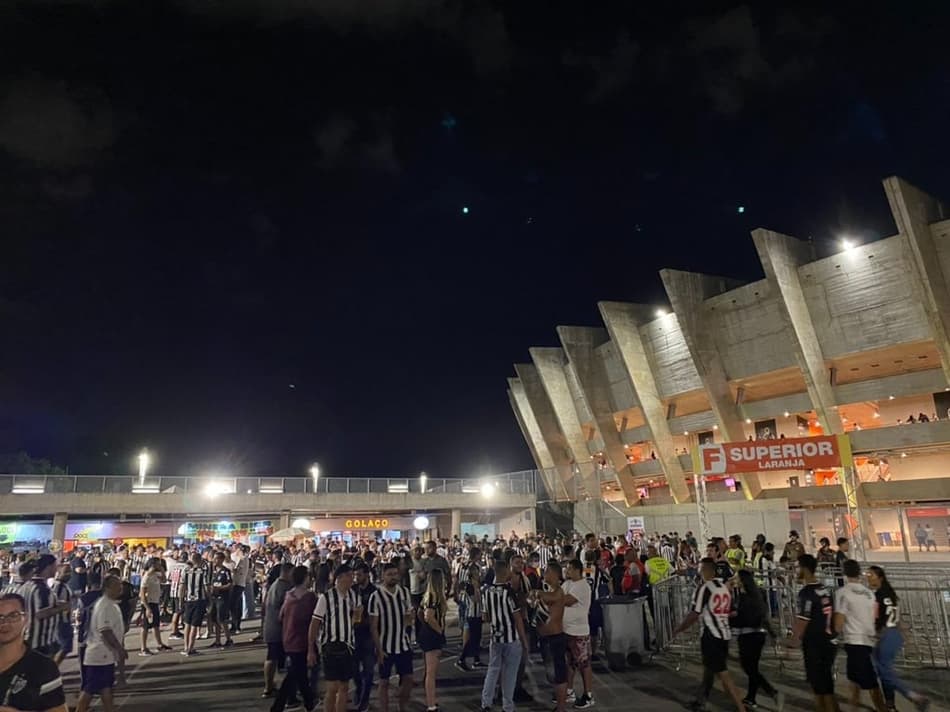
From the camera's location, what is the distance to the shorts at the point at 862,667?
267 inches

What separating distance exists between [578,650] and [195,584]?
9136 mm

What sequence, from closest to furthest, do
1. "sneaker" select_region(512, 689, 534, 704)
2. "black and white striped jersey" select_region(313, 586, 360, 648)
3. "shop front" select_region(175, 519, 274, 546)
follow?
"black and white striped jersey" select_region(313, 586, 360, 648), "sneaker" select_region(512, 689, 534, 704), "shop front" select_region(175, 519, 274, 546)

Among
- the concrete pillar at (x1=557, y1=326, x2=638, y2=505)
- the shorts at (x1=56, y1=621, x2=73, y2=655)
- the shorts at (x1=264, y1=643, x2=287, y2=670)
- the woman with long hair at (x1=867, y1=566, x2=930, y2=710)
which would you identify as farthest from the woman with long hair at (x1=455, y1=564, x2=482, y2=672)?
the concrete pillar at (x1=557, y1=326, x2=638, y2=505)

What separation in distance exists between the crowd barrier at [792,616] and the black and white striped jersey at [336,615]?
537cm

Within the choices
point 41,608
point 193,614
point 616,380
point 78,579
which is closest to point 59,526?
point 78,579

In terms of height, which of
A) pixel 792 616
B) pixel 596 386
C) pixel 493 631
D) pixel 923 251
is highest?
pixel 923 251

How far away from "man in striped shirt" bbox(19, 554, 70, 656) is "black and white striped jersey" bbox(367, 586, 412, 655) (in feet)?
13.4

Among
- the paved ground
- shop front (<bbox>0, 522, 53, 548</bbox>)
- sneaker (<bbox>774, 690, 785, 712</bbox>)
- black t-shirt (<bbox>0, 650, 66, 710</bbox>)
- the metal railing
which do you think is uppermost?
the metal railing

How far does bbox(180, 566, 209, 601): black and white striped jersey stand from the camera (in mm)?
13133

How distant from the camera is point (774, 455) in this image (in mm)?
17906

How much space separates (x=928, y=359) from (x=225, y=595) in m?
32.0

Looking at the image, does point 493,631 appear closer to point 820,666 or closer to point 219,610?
point 820,666

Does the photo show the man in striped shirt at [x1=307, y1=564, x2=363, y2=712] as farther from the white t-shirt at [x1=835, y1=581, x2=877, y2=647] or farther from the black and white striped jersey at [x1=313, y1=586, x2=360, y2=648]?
the white t-shirt at [x1=835, y1=581, x2=877, y2=647]

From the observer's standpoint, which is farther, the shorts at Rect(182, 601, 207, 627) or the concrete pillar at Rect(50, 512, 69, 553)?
the concrete pillar at Rect(50, 512, 69, 553)
